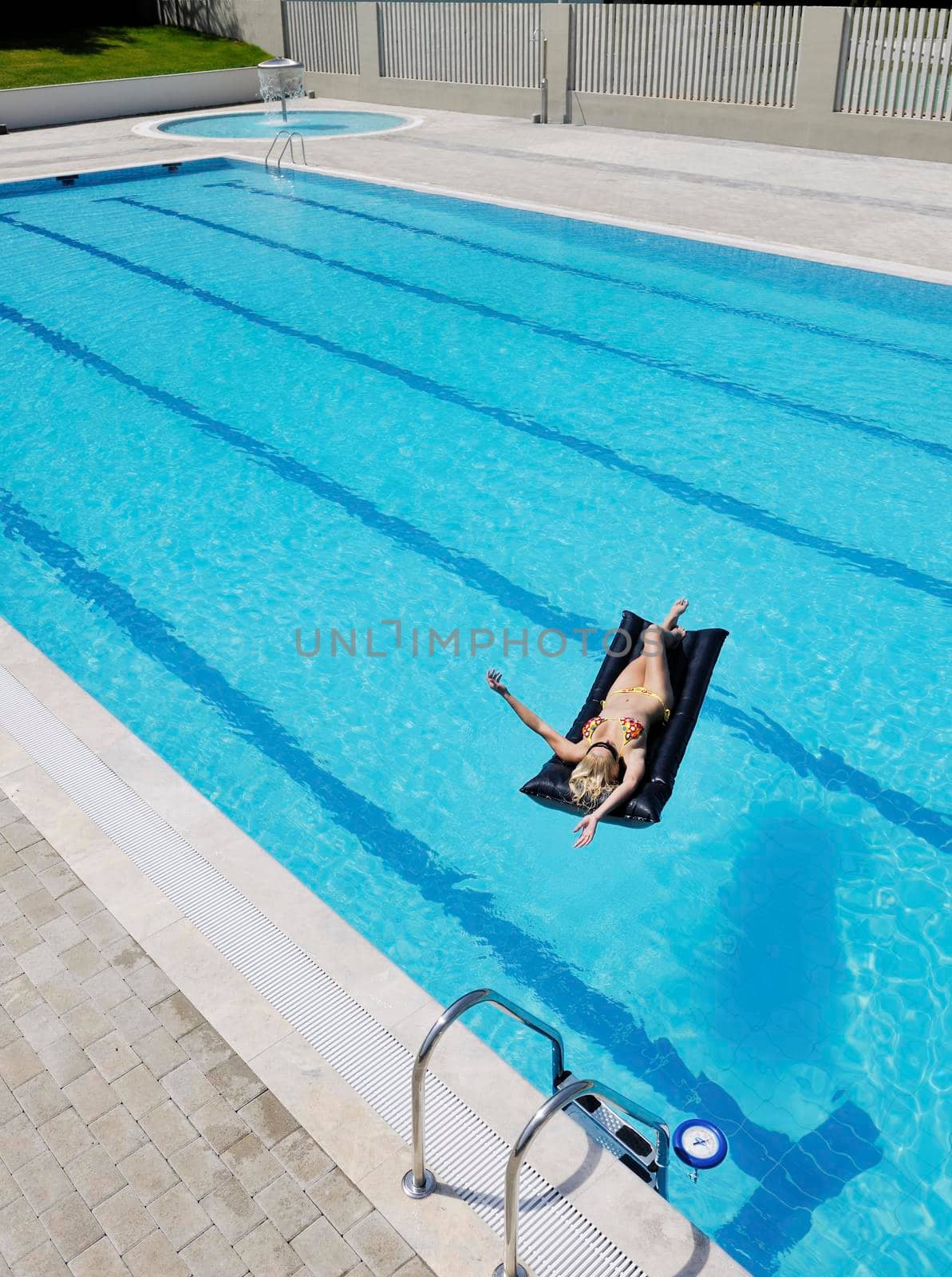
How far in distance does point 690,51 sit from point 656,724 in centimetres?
1533

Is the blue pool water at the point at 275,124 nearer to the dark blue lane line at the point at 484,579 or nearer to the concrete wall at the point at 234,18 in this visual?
the concrete wall at the point at 234,18

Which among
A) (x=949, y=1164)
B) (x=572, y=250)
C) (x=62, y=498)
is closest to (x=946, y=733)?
(x=949, y=1164)

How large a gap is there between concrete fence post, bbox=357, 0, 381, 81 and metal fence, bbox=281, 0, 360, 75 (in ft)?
0.54

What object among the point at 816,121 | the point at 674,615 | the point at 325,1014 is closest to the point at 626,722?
the point at 674,615

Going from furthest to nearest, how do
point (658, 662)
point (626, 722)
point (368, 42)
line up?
point (368, 42) < point (658, 662) < point (626, 722)

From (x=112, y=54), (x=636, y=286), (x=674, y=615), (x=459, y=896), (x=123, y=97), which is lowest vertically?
(x=459, y=896)

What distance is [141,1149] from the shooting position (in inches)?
116

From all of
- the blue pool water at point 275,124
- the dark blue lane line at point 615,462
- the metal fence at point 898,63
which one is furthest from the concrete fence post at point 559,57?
the dark blue lane line at point 615,462

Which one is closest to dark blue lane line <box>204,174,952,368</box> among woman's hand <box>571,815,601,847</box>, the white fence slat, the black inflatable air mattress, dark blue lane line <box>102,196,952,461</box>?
dark blue lane line <box>102,196,952,461</box>

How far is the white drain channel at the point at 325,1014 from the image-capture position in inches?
110

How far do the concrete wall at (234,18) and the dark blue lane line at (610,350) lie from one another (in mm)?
11841

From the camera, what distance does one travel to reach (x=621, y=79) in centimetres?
1736

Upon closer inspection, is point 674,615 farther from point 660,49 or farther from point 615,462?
point 660,49

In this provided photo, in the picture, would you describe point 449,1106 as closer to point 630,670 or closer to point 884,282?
point 630,670
